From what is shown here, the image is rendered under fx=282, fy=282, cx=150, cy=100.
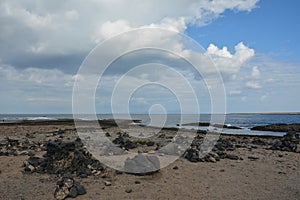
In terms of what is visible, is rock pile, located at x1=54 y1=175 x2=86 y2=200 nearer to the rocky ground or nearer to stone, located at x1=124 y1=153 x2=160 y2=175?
the rocky ground

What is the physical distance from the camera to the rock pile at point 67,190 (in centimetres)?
961

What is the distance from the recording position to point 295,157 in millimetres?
18984

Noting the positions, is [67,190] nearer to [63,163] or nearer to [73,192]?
[73,192]

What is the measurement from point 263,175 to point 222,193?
403cm

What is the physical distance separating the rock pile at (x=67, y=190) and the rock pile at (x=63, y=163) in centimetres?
258

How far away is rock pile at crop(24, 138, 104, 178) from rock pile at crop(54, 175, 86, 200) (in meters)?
2.58

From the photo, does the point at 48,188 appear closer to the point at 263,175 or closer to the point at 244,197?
the point at 244,197

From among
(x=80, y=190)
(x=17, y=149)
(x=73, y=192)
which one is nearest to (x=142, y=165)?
(x=80, y=190)

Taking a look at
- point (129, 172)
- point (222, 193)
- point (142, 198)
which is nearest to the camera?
point (142, 198)

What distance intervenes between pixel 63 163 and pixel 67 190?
3.65m

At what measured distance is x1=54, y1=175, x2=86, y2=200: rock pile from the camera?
9.61 metres

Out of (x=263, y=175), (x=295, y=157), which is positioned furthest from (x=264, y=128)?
(x=263, y=175)

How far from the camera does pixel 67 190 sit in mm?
9773

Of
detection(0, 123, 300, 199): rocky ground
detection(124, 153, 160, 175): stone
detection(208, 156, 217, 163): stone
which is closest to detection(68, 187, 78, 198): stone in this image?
detection(0, 123, 300, 199): rocky ground
